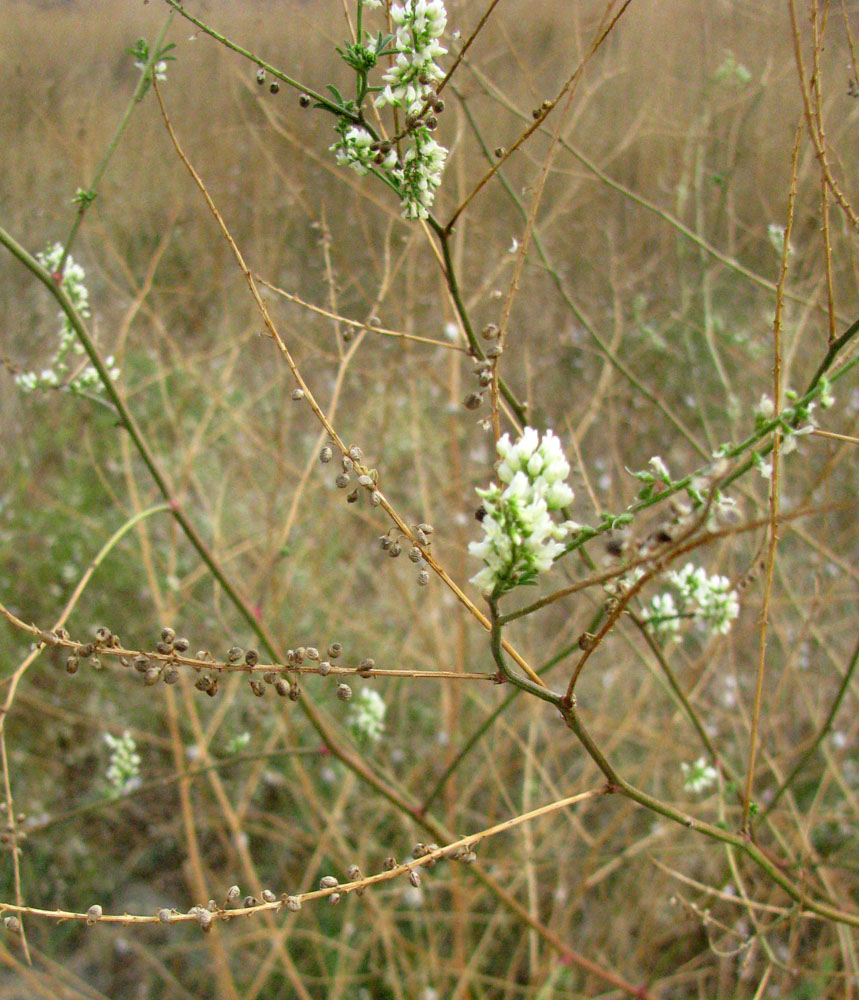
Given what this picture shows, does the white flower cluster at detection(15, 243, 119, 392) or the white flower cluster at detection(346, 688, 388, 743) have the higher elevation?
the white flower cluster at detection(15, 243, 119, 392)

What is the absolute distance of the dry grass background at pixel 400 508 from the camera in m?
2.66

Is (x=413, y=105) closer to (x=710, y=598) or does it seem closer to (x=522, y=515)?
(x=522, y=515)

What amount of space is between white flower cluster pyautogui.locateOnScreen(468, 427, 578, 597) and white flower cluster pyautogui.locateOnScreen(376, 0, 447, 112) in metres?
0.54

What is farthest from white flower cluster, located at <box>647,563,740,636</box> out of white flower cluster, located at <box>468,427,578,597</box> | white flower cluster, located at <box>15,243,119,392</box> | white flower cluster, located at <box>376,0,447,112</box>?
white flower cluster, located at <box>15,243,119,392</box>

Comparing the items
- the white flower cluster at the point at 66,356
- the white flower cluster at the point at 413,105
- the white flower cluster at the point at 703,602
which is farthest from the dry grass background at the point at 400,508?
the white flower cluster at the point at 413,105

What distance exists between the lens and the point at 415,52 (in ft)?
3.31

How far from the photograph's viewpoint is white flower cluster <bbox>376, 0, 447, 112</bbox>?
3.25ft

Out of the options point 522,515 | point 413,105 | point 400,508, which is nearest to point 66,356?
point 413,105

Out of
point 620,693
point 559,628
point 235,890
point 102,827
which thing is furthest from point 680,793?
point 235,890

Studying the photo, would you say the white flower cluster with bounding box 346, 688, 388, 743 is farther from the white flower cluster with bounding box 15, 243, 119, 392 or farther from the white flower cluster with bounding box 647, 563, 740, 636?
the white flower cluster with bounding box 15, 243, 119, 392

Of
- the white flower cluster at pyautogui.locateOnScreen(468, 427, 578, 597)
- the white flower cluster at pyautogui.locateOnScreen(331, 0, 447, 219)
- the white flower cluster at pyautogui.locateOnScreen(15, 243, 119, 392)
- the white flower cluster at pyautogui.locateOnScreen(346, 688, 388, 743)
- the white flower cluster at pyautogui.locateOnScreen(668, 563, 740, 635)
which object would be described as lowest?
the white flower cluster at pyautogui.locateOnScreen(468, 427, 578, 597)

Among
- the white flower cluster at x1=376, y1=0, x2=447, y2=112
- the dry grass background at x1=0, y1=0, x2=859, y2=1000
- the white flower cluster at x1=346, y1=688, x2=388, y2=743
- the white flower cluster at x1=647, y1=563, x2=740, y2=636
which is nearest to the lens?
the white flower cluster at x1=376, y1=0, x2=447, y2=112

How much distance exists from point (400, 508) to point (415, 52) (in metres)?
3.50

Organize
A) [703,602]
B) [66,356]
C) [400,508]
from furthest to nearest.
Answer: [400,508] → [66,356] → [703,602]
